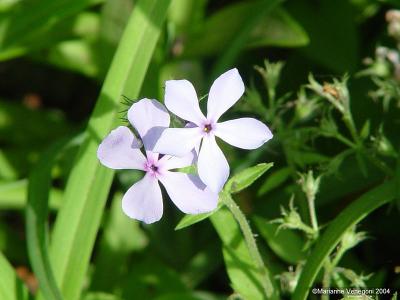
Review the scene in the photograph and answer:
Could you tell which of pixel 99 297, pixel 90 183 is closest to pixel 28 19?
pixel 90 183

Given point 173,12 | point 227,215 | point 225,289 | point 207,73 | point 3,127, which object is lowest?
point 225,289

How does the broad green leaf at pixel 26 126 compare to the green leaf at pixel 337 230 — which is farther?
the broad green leaf at pixel 26 126

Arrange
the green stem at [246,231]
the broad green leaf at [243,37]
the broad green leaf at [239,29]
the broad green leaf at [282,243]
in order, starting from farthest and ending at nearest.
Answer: the broad green leaf at [239,29], the broad green leaf at [243,37], the broad green leaf at [282,243], the green stem at [246,231]

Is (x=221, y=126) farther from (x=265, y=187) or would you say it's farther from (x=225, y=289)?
(x=225, y=289)

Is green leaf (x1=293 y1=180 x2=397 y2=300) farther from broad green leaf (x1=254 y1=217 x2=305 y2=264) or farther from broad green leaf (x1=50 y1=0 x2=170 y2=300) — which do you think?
broad green leaf (x1=50 y1=0 x2=170 y2=300)

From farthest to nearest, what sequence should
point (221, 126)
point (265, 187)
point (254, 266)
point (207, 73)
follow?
point (207, 73), point (265, 187), point (254, 266), point (221, 126)

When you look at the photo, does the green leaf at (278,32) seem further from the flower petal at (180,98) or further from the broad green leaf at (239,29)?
the flower petal at (180,98)

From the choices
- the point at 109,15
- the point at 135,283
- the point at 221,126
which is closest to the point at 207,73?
the point at 109,15

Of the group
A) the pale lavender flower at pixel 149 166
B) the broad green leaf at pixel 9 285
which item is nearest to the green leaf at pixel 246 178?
the pale lavender flower at pixel 149 166
